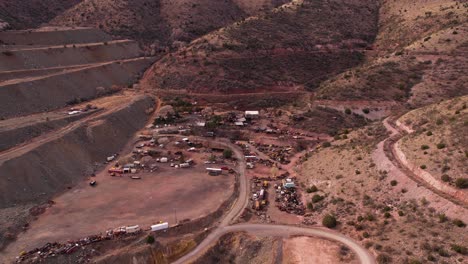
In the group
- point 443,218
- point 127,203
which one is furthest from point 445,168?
point 127,203

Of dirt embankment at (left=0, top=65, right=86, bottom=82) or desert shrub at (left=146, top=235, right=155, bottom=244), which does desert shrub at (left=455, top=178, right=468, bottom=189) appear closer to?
desert shrub at (left=146, top=235, right=155, bottom=244)

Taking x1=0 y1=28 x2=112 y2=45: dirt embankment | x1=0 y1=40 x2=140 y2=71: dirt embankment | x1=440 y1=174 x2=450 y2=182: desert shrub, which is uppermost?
x1=0 y1=28 x2=112 y2=45: dirt embankment

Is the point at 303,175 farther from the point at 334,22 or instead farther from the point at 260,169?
the point at 334,22

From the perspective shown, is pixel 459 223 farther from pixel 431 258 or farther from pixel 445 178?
pixel 445 178

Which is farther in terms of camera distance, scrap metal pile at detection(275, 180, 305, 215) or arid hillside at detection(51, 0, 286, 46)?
arid hillside at detection(51, 0, 286, 46)

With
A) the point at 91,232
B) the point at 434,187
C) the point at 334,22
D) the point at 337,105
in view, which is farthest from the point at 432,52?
the point at 91,232

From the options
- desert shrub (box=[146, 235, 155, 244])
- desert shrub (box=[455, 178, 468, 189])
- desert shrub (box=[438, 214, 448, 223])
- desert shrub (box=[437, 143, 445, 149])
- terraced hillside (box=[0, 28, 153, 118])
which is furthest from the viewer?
terraced hillside (box=[0, 28, 153, 118])

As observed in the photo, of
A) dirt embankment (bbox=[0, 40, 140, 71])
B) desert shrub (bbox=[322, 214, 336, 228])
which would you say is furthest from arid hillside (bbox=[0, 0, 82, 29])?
desert shrub (bbox=[322, 214, 336, 228])
